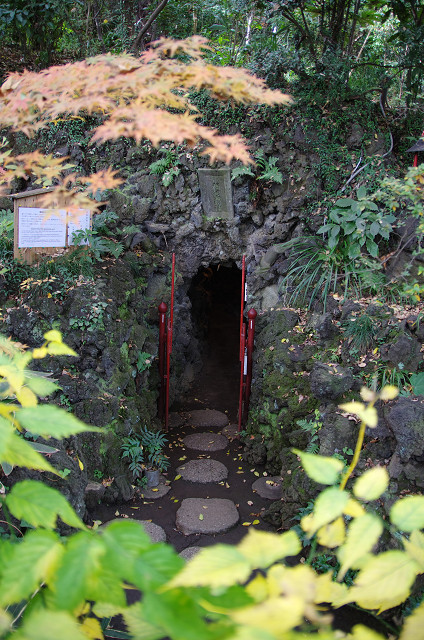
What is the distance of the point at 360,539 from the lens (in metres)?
0.84

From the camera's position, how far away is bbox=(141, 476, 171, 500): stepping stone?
185 inches

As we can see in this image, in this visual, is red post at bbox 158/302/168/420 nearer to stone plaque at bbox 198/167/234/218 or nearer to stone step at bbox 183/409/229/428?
stone step at bbox 183/409/229/428

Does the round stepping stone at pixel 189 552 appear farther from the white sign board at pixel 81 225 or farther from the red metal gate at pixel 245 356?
the white sign board at pixel 81 225

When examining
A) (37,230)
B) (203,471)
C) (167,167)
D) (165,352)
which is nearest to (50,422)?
(203,471)

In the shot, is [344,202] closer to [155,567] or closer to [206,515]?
[206,515]

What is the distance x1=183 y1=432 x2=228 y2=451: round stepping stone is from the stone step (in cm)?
31

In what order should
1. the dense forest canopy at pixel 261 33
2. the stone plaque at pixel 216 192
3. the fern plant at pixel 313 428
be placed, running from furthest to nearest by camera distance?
the stone plaque at pixel 216 192
the dense forest canopy at pixel 261 33
the fern plant at pixel 313 428

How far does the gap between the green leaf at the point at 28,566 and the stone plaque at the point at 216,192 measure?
234 inches

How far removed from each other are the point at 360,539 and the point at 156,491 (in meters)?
4.30

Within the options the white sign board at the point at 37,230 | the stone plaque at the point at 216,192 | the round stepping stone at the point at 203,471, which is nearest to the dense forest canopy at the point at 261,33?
the stone plaque at the point at 216,192

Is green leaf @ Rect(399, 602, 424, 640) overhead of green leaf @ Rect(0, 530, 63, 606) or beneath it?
beneath

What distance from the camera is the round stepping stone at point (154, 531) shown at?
13.1ft

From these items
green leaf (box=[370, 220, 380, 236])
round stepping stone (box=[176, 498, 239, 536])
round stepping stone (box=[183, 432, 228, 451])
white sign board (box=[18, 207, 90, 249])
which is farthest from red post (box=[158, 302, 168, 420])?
green leaf (box=[370, 220, 380, 236])

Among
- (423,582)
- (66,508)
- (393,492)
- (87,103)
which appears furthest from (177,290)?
(66,508)
